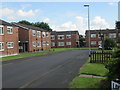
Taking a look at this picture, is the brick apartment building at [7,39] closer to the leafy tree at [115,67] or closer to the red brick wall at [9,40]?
the red brick wall at [9,40]

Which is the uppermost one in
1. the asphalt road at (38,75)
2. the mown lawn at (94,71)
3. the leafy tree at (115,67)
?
the leafy tree at (115,67)

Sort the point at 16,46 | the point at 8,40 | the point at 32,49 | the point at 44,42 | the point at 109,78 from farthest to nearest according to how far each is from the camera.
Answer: the point at 44,42, the point at 32,49, the point at 16,46, the point at 8,40, the point at 109,78

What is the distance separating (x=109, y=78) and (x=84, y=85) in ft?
4.73

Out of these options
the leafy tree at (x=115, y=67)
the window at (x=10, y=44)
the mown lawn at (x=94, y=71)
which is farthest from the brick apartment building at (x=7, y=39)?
the leafy tree at (x=115, y=67)

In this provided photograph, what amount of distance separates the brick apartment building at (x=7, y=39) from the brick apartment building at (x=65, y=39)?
41304 mm

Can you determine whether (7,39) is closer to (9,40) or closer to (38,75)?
(9,40)

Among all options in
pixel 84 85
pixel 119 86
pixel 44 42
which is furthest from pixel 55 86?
pixel 44 42

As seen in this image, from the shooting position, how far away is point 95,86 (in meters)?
8.01

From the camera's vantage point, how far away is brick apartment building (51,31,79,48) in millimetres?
74938

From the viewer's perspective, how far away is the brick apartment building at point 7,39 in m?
31.3

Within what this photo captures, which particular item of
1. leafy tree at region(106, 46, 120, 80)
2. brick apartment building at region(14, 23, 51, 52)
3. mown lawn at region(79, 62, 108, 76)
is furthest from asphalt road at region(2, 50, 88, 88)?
brick apartment building at region(14, 23, 51, 52)

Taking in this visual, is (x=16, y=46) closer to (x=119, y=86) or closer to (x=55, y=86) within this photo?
(x=55, y=86)

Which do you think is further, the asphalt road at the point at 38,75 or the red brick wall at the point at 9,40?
the red brick wall at the point at 9,40

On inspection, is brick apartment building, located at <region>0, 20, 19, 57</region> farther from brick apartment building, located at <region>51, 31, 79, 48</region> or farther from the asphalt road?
brick apartment building, located at <region>51, 31, 79, 48</region>
